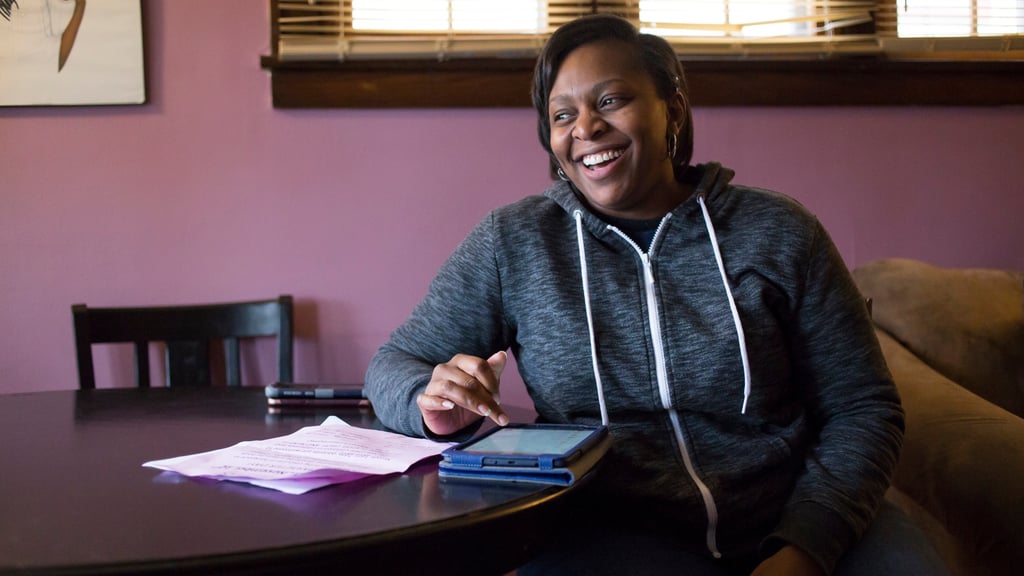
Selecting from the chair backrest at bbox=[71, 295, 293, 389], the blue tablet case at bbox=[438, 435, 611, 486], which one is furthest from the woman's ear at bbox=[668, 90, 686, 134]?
the chair backrest at bbox=[71, 295, 293, 389]

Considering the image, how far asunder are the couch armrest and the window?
2.68 feet

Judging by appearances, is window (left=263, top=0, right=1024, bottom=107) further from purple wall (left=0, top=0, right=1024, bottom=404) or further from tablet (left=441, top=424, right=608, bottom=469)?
tablet (left=441, top=424, right=608, bottom=469)

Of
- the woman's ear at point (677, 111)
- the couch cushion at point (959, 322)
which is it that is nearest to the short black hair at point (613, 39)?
the woman's ear at point (677, 111)

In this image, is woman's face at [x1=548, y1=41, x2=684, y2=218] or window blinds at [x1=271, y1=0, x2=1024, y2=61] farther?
window blinds at [x1=271, y1=0, x2=1024, y2=61]

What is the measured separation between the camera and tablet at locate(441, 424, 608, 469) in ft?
3.02

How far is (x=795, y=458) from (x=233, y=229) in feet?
4.30

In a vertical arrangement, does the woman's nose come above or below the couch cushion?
above

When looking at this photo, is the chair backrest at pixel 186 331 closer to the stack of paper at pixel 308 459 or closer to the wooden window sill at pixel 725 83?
the wooden window sill at pixel 725 83

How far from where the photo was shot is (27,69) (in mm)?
1947

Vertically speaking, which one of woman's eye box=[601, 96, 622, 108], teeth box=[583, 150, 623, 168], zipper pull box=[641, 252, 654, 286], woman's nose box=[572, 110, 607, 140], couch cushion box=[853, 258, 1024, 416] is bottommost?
couch cushion box=[853, 258, 1024, 416]

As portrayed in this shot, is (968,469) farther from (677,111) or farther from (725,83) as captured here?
(725,83)

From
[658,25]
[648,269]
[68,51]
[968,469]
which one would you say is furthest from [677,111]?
[68,51]

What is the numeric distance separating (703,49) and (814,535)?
1.30 metres

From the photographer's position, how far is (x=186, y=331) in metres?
1.88
